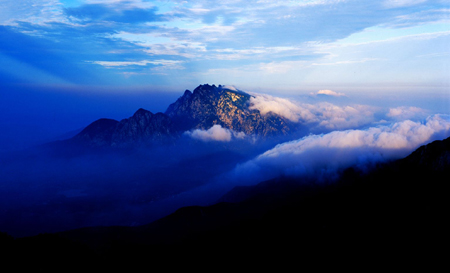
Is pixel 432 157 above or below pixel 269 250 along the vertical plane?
above

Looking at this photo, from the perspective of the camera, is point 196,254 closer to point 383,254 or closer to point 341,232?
point 341,232

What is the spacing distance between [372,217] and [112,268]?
16684 centimetres

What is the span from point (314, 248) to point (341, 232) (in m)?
23.7

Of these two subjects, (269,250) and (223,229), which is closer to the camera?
(269,250)

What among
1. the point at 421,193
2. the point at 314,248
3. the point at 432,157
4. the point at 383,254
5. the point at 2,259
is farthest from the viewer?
the point at 432,157

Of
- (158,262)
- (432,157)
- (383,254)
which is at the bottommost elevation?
(383,254)

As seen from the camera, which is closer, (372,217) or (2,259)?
(2,259)

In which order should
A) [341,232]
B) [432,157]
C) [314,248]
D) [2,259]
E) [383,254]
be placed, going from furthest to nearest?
[432,157]
[341,232]
[314,248]
[383,254]
[2,259]

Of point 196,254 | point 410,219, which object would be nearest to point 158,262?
point 196,254

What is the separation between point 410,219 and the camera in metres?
155

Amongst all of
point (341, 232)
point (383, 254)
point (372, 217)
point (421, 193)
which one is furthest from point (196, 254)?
point (421, 193)

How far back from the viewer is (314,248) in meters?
149

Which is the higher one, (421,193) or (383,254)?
(421,193)

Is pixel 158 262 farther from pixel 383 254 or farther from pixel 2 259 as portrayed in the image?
pixel 383 254
